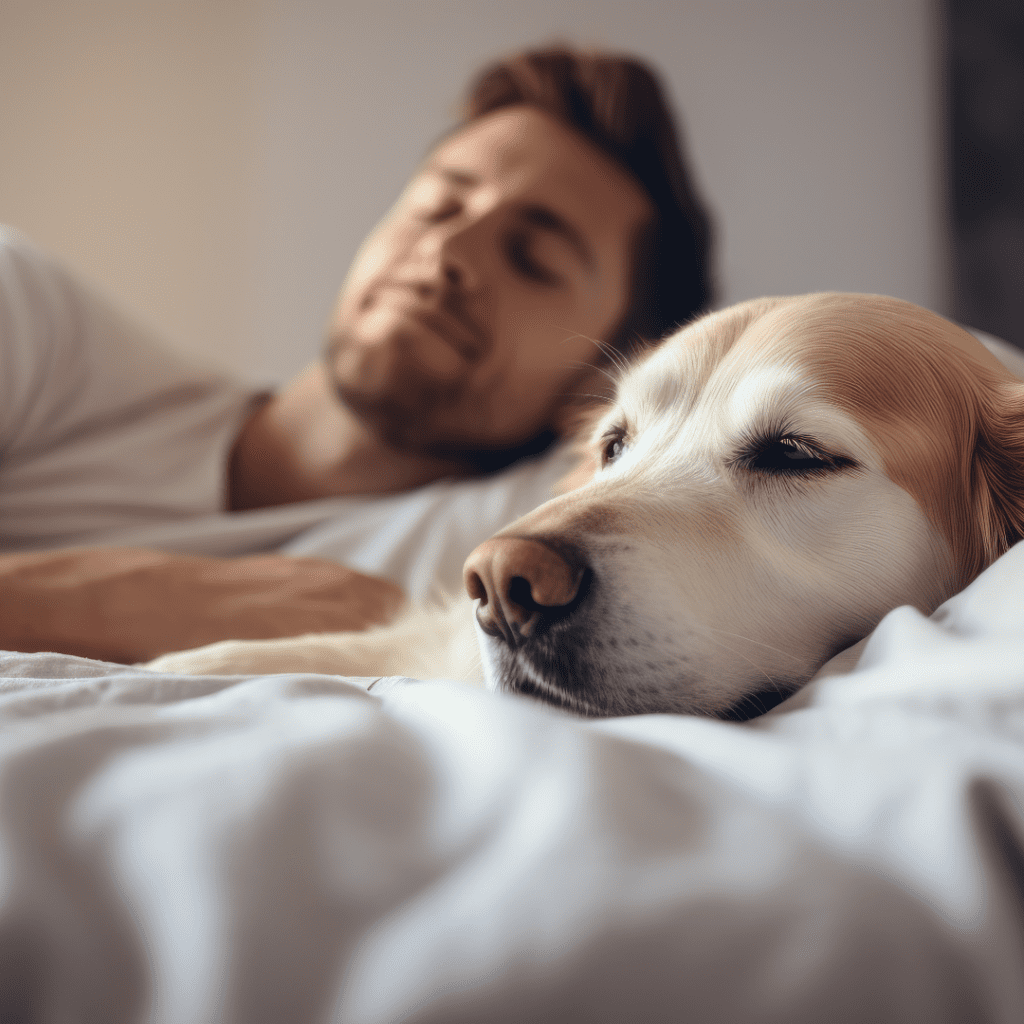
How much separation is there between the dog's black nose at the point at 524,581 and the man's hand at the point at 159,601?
64 cm

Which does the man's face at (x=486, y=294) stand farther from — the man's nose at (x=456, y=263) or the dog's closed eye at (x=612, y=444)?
the dog's closed eye at (x=612, y=444)

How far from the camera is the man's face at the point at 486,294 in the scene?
1.92 meters

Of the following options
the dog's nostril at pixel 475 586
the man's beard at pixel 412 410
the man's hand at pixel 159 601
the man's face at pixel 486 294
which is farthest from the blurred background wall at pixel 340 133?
the dog's nostril at pixel 475 586

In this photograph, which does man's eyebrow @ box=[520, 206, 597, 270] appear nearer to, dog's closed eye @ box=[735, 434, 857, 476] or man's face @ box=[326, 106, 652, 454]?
man's face @ box=[326, 106, 652, 454]

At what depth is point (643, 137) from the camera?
2389 millimetres

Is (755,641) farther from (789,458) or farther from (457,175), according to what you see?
Answer: (457,175)

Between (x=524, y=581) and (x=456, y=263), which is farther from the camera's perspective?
(x=456, y=263)

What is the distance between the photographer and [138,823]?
30 cm

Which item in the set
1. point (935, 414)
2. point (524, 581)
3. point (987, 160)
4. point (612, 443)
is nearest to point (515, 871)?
point (524, 581)

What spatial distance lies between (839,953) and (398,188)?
3752 mm

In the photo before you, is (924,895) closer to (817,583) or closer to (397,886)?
(397,886)

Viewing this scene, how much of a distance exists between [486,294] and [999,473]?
1.39 m

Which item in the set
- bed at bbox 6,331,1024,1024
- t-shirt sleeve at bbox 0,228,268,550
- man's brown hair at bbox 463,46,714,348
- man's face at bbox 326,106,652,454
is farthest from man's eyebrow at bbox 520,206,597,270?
bed at bbox 6,331,1024,1024

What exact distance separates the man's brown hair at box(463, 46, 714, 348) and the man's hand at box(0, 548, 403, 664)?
1.37 m
